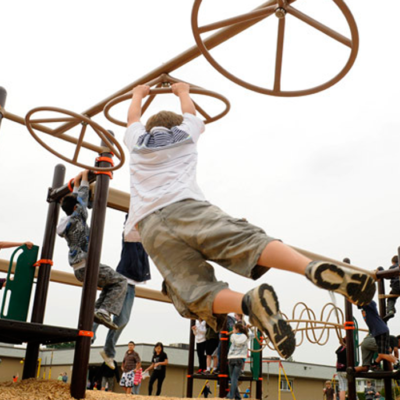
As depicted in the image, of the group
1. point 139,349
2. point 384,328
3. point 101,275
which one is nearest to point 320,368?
point 139,349

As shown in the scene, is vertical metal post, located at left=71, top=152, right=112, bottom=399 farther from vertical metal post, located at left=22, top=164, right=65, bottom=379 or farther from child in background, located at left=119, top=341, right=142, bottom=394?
child in background, located at left=119, top=341, right=142, bottom=394

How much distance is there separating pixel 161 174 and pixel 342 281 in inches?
50.5

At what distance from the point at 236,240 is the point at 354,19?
1474 millimetres

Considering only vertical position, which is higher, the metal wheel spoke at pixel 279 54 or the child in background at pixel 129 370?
the metal wheel spoke at pixel 279 54

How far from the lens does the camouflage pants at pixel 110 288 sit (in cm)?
514

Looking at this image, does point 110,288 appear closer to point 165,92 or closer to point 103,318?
point 103,318

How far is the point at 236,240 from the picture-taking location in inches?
109

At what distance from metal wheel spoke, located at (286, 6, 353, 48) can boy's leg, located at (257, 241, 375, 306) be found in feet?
4.99

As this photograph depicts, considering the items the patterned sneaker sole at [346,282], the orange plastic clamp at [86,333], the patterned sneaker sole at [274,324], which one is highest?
the patterned sneaker sole at [346,282]

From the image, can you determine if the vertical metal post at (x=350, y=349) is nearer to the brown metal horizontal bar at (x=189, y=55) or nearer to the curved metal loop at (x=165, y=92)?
the curved metal loop at (x=165, y=92)

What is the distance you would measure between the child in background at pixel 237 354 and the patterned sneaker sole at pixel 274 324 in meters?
6.31

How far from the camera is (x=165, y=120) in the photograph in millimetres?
3521

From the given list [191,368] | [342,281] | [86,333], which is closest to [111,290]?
[86,333]

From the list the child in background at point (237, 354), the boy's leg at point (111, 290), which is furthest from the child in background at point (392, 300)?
the boy's leg at point (111, 290)
